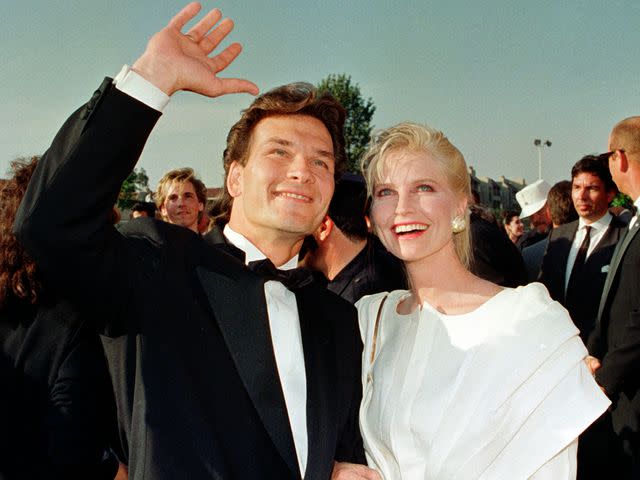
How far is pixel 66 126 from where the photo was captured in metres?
1.77

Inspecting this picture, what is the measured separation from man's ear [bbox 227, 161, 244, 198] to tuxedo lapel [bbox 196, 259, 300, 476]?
72 cm

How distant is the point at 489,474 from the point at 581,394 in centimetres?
42

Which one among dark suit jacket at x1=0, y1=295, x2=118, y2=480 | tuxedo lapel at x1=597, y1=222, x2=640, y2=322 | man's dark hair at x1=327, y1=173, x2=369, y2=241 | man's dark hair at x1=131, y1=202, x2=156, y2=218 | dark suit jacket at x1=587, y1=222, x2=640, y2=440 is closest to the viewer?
dark suit jacket at x1=0, y1=295, x2=118, y2=480

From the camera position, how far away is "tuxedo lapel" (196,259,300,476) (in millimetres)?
1924

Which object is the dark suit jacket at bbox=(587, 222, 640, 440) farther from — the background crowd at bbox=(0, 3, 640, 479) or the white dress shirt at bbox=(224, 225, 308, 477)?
the white dress shirt at bbox=(224, 225, 308, 477)

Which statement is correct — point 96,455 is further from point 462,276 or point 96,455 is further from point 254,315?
point 462,276

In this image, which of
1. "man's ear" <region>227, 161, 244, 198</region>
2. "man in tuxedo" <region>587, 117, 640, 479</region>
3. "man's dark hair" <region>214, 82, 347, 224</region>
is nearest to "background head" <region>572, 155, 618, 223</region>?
"man in tuxedo" <region>587, 117, 640, 479</region>

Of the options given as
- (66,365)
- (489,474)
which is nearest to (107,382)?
(66,365)

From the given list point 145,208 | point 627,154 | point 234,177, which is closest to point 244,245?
point 234,177

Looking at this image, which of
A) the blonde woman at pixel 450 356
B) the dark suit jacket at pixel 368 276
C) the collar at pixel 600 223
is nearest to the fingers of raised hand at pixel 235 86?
the blonde woman at pixel 450 356

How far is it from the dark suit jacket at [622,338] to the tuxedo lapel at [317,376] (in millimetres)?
2331

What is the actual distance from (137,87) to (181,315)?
0.67 metres

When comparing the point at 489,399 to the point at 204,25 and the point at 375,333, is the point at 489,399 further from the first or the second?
the point at 204,25

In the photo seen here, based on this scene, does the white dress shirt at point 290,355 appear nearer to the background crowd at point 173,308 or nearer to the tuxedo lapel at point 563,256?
the background crowd at point 173,308
